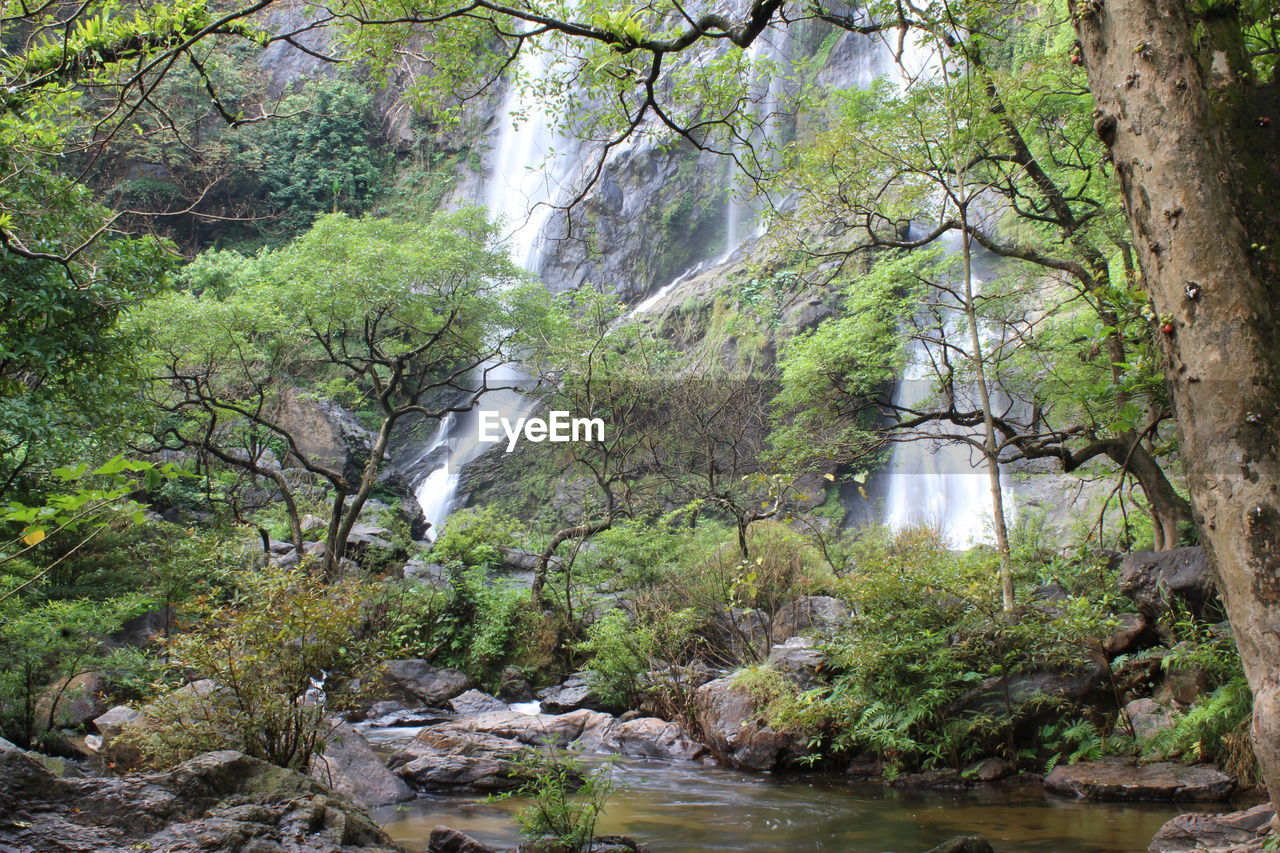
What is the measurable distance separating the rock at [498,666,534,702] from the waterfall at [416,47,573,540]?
28.5 ft

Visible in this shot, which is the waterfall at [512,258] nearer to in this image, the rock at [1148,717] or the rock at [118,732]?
the rock at [118,732]

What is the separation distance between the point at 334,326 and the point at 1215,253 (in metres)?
15.8

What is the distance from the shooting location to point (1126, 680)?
8.19m

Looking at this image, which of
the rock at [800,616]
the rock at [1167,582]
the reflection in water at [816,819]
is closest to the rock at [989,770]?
the reflection in water at [816,819]

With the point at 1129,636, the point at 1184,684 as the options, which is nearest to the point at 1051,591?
the point at 1129,636

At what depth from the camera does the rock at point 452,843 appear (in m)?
5.36

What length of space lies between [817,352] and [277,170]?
27.5 meters

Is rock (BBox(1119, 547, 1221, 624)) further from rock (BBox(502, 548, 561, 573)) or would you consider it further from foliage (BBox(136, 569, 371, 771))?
rock (BBox(502, 548, 561, 573))

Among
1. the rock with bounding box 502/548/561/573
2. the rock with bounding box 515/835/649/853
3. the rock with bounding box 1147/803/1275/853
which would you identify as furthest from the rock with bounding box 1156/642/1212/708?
the rock with bounding box 502/548/561/573

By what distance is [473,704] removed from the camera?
41.1ft

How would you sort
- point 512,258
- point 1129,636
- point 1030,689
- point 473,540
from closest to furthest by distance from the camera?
point 1030,689, point 1129,636, point 473,540, point 512,258

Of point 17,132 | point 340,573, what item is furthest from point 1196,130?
point 340,573

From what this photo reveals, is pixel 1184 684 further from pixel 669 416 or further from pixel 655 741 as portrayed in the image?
pixel 669 416

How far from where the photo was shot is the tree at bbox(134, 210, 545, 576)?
1462 centimetres
